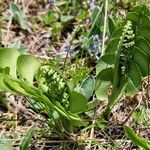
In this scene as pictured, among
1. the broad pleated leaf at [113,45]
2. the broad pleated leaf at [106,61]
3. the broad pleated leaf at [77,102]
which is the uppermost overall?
the broad pleated leaf at [113,45]

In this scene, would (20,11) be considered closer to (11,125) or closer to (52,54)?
(52,54)

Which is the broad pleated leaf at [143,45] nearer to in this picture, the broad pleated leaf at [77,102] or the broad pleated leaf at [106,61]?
the broad pleated leaf at [106,61]

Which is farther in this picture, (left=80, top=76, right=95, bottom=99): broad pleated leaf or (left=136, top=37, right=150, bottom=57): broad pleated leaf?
(left=80, top=76, right=95, bottom=99): broad pleated leaf

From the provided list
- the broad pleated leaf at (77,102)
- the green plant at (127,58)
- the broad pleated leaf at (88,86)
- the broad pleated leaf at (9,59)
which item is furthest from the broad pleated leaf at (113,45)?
the broad pleated leaf at (9,59)

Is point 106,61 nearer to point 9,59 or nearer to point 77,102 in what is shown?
point 77,102

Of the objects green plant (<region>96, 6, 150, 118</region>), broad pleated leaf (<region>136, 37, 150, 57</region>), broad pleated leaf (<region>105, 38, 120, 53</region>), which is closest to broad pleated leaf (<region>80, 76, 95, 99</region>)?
green plant (<region>96, 6, 150, 118</region>)

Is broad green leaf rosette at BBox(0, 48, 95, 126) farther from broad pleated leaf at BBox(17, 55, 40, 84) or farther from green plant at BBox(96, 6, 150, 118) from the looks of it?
green plant at BBox(96, 6, 150, 118)

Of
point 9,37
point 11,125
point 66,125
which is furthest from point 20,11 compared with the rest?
point 66,125

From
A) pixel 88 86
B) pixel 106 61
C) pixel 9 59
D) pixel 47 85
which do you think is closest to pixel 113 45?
pixel 106 61

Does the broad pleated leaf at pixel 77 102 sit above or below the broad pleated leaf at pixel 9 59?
below
